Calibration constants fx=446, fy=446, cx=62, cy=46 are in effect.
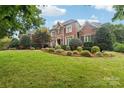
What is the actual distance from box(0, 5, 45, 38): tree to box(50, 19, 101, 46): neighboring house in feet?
0.70

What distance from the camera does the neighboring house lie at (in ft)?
17.1

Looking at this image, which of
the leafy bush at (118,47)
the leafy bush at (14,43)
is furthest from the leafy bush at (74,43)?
the leafy bush at (14,43)

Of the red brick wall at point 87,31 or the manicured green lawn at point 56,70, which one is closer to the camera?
the manicured green lawn at point 56,70

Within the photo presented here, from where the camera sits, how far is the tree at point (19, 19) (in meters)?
5.08

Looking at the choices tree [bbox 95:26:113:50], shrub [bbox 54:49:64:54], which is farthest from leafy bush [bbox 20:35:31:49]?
tree [bbox 95:26:113:50]

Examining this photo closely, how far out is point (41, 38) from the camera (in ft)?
17.1

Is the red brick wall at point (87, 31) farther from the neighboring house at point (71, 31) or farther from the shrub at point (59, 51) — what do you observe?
the shrub at point (59, 51)

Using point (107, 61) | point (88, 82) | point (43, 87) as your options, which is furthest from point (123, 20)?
point (43, 87)

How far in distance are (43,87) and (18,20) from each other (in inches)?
33.9

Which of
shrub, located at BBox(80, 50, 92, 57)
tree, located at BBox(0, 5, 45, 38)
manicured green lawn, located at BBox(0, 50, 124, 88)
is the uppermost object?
tree, located at BBox(0, 5, 45, 38)

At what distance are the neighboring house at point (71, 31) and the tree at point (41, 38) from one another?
2.4 inches

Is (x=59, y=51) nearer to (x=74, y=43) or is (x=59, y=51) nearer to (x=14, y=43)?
(x=74, y=43)

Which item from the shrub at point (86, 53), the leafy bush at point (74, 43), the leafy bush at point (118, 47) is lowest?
the shrub at point (86, 53)

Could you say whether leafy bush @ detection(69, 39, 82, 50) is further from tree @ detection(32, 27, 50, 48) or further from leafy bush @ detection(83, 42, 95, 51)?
tree @ detection(32, 27, 50, 48)
